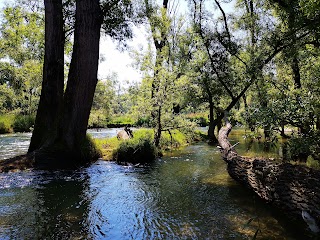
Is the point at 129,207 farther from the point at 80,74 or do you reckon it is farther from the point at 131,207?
the point at 80,74

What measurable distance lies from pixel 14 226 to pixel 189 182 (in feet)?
14.8

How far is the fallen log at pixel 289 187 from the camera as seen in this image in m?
4.18

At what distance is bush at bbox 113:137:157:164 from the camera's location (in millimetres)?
10930

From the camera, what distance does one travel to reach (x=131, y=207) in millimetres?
5711

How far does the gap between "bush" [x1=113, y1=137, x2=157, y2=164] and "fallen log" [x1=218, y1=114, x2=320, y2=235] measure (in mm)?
5242

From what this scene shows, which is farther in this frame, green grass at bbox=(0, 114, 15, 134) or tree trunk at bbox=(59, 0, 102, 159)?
green grass at bbox=(0, 114, 15, 134)

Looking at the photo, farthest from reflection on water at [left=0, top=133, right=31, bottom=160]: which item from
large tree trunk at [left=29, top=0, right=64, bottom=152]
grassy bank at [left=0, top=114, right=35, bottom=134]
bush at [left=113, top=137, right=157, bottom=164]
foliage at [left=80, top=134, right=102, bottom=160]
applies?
grassy bank at [left=0, top=114, right=35, bottom=134]

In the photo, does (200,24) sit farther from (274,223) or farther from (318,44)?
(274,223)

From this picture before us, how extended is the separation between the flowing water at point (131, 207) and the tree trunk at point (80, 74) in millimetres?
1574

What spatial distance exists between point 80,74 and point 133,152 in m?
3.49

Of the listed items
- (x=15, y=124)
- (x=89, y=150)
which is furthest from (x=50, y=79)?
(x=15, y=124)

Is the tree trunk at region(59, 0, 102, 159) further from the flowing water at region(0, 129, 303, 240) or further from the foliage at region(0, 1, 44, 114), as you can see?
the foliage at region(0, 1, 44, 114)

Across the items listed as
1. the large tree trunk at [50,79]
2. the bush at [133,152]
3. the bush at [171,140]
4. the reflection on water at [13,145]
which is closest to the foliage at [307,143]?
the bush at [133,152]

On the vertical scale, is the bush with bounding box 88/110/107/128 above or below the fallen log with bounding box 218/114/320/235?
above
